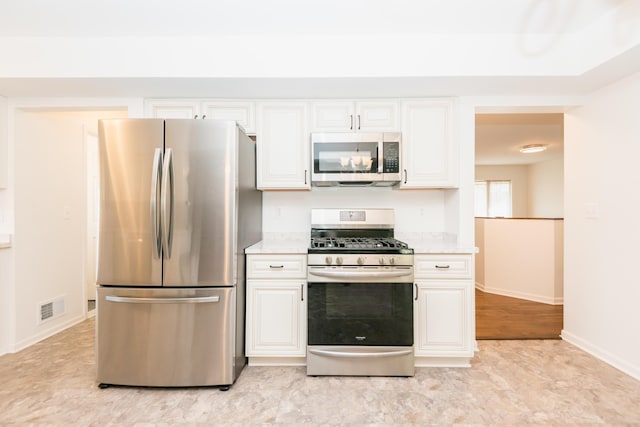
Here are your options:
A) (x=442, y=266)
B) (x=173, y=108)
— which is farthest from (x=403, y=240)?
(x=173, y=108)

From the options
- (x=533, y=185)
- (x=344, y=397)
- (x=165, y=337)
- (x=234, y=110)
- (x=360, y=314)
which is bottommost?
(x=344, y=397)

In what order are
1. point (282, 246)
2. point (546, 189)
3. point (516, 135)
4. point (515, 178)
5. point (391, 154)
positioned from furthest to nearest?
1. point (515, 178)
2. point (546, 189)
3. point (516, 135)
4. point (391, 154)
5. point (282, 246)

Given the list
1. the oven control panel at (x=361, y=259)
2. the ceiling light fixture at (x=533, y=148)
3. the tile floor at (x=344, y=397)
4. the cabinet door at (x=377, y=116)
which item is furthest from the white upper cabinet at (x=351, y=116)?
the ceiling light fixture at (x=533, y=148)

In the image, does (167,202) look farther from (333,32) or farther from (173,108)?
(333,32)

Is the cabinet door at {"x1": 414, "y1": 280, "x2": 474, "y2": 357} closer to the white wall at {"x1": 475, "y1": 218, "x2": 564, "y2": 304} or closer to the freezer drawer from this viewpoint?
the freezer drawer

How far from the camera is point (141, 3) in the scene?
76.9 inches

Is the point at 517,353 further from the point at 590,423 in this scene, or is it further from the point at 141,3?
the point at 141,3

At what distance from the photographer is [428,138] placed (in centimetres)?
272

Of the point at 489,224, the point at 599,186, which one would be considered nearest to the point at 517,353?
the point at 599,186

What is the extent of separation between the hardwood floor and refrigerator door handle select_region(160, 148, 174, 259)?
2.83m

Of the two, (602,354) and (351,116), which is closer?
(602,354)

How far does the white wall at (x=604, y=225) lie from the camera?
2375mm

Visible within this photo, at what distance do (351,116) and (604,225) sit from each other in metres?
2.28

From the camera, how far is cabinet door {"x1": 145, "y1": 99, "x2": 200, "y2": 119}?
2.74 m
